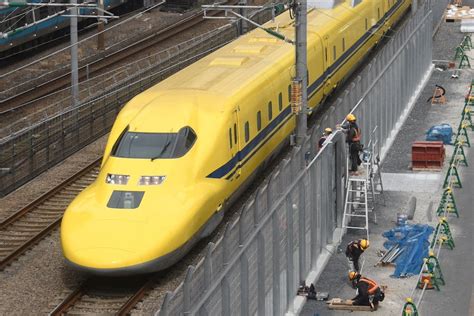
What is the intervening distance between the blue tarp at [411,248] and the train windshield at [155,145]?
546 centimetres

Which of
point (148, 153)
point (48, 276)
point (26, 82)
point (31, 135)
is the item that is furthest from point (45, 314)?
point (26, 82)

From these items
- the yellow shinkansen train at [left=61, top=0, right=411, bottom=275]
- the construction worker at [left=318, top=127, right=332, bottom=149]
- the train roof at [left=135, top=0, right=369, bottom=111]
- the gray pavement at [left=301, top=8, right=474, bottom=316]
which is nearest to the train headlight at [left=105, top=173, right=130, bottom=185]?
the yellow shinkansen train at [left=61, top=0, right=411, bottom=275]

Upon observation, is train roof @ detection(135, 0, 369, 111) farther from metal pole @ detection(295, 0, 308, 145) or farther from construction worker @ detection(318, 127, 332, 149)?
construction worker @ detection(318, 127, 332, 149)

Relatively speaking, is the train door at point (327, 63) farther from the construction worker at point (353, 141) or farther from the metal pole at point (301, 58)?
the construction worker at point (353, 141)

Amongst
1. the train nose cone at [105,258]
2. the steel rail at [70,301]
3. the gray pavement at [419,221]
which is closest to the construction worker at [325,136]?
the gray pavement at [419,221]

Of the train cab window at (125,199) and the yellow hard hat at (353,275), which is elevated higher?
the train cab window at (125,199)

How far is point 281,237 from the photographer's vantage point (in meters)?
25.1

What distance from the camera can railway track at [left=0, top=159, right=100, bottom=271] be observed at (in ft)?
102

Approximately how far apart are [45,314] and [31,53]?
116 feet

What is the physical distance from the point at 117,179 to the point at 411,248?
7022mm

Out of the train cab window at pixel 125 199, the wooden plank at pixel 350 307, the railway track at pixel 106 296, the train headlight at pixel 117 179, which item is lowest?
the railway track at pixel 106 296

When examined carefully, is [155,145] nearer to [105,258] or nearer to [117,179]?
[117,179]

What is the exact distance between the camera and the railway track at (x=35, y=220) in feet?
102

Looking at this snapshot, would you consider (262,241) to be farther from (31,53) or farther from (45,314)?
(31,53)
